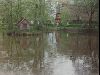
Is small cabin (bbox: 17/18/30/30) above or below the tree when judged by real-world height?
below

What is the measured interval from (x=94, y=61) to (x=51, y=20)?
14443mm

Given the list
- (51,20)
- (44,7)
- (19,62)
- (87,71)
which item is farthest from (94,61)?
(51,20)

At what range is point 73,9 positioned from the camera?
746 inches

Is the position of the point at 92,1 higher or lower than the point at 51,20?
higher

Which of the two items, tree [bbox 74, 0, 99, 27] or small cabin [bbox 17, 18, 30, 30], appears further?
tree [bbox 74, 0, 99, 27]

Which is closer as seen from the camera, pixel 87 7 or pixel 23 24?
pixel 23 24

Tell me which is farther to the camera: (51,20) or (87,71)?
(51,20)

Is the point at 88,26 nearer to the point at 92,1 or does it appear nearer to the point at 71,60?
the point at 92,1

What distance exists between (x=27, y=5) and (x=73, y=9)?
13.0ft

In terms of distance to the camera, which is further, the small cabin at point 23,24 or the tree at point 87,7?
the tree at point 87,7

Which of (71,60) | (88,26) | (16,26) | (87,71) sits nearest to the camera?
(87,71)

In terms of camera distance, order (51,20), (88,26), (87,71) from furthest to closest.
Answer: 1. (51,20)
2. (88,26)
3. (87,71)

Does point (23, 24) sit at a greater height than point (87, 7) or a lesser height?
lesser

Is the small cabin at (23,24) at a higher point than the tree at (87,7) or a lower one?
lower
